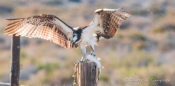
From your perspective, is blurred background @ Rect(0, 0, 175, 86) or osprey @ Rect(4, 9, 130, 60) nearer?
osprey @ Rect(4, 9, 130, 60)

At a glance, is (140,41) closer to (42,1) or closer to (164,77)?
(164,77)

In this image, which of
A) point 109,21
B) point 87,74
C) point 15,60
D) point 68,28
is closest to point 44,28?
point 68,28

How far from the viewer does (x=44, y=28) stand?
507 cm

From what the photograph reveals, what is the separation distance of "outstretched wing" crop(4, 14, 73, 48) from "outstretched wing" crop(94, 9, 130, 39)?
0.96ft

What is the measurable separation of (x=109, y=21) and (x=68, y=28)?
41 cm

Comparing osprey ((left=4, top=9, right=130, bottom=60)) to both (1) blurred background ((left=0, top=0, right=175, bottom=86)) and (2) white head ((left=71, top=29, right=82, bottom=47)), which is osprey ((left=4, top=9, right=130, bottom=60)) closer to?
(2) white head ((left=71, top=29, right=82, bottom=47))

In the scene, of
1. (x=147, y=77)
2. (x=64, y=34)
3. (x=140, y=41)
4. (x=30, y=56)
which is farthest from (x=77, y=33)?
(x=140, y=41)

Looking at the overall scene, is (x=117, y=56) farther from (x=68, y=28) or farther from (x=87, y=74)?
(x=87, y=74)

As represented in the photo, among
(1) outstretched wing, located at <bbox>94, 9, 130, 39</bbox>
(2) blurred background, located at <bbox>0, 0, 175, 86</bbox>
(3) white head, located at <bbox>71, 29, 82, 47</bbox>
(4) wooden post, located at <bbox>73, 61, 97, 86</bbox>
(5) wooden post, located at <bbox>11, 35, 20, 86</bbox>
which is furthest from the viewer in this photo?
(2) blurred background, located at <bbox>0, 0, 175, 86</bbox>

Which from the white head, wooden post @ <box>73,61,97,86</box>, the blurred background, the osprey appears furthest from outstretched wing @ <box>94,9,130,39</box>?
the blurred background

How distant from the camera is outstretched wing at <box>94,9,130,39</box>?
16.0ft

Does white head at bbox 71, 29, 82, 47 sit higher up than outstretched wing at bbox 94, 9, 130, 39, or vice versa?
outstretched wing at bbox 94, 9, 130, 39

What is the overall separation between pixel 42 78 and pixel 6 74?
102 cm

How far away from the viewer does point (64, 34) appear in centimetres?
497
